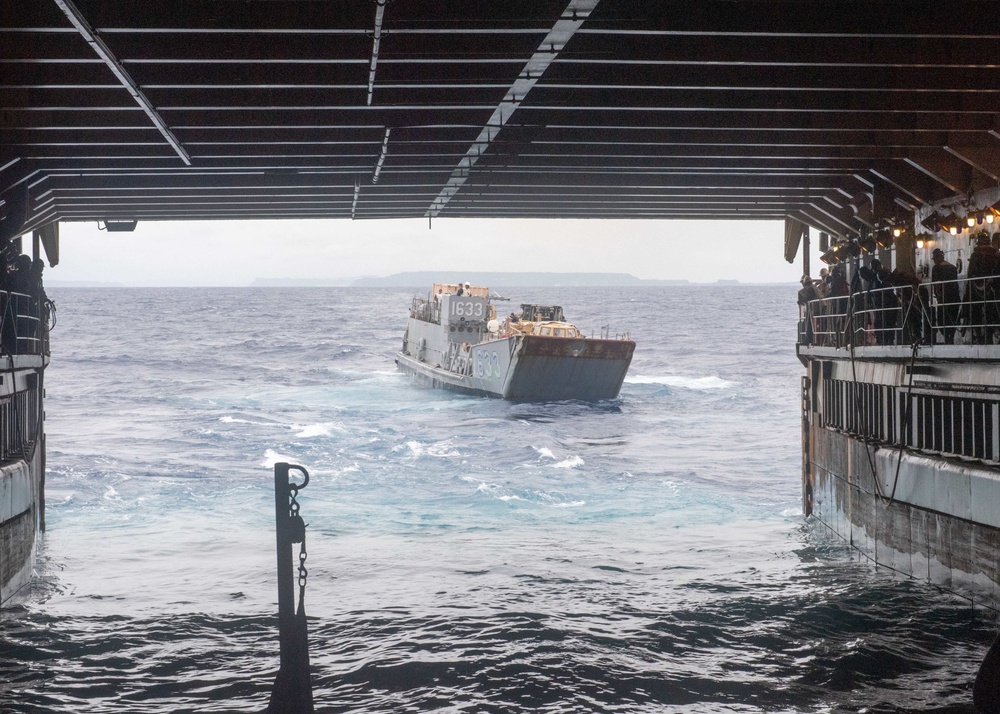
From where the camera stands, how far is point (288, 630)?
42.4 feet

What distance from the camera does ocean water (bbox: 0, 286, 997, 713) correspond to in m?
14.4

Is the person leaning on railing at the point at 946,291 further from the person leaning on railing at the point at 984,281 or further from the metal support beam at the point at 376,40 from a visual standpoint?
the metal support beam at the point at 376,40

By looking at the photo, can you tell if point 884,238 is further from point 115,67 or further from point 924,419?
point 115,67

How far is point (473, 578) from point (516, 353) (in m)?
33.6

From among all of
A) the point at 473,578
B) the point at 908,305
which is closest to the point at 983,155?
the point at 908,305

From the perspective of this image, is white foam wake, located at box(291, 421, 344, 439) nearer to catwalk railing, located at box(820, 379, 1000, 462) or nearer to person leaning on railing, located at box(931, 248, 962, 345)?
catwalk railing, located at box(820, 379, 1000, 462)

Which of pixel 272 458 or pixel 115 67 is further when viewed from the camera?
pixel 272 458

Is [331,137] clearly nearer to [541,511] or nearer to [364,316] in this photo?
[541,511]

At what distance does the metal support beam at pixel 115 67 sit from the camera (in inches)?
465

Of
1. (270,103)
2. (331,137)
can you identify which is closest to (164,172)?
(331,137)

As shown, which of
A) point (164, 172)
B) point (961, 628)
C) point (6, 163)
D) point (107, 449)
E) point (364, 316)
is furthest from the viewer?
point (364, 316)

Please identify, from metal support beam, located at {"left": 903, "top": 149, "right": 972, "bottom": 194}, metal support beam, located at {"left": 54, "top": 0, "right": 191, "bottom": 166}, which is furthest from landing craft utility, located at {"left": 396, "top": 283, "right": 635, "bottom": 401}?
metal support beam, located at {"left": 54, "top": 0, "right": 191, "bottom": 166}

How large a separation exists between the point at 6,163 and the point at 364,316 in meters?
135

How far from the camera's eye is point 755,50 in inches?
575
